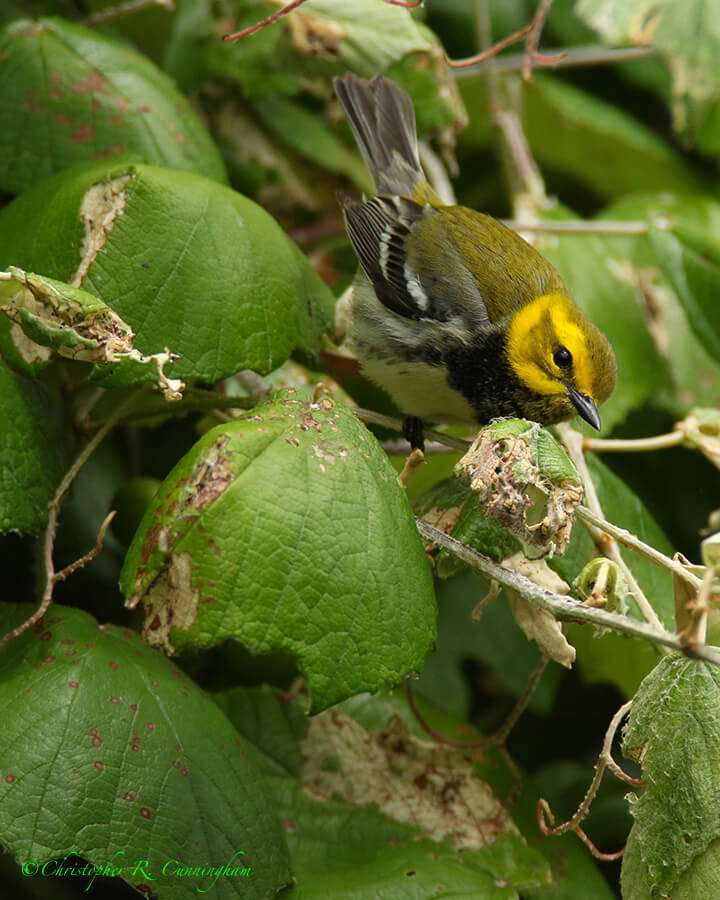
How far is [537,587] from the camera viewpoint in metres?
1.29

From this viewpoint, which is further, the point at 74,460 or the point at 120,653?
the point at 74,460

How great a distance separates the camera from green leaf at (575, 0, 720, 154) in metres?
2.42

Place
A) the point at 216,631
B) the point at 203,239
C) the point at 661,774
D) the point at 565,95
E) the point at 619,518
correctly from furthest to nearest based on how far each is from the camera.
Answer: the point at 565,95 < the point at 619,518 < the point at 203,239 < the point at 661,774 < the point at 216,631

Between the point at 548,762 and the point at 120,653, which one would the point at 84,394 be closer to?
the point at 120,653

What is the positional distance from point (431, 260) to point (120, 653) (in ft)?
4.36

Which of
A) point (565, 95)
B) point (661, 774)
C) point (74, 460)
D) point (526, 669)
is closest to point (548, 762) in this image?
point (526, 669)

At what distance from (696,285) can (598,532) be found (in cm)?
96

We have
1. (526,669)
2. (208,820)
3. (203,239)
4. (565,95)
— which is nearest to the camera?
(208,820)

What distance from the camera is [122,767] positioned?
1339mm

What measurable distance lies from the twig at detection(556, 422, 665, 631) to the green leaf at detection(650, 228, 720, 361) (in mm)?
460

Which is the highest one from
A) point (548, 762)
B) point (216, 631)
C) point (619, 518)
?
point (216, 631)

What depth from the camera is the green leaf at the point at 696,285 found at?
A: 2287mm

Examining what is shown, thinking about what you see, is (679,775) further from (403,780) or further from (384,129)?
(384,129)

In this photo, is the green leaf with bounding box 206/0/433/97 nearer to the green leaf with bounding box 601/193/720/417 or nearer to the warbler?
the warbler
